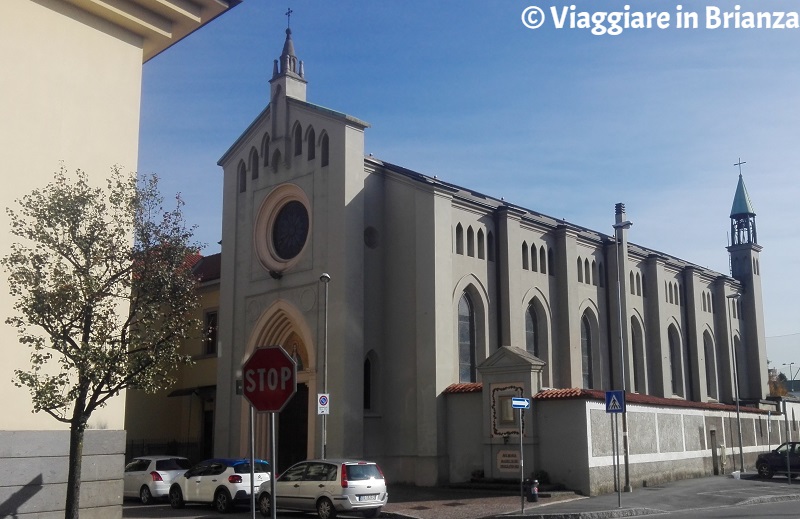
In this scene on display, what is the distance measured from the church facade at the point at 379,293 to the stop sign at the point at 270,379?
61.8ft

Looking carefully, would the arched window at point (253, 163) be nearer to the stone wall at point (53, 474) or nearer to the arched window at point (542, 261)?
the arched window at point (542, 261)

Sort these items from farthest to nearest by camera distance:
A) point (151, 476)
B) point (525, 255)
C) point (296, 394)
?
1. point (525, 255)
2. point (296, 394)
3. point (151, 476)

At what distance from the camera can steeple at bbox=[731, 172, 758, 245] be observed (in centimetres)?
5662

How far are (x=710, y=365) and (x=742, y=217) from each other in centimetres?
1289

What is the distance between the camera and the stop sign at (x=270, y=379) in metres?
8.55

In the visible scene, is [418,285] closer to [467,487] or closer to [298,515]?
[467,487]

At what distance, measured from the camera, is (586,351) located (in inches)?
1598

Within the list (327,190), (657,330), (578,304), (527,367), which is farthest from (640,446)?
(657,330)

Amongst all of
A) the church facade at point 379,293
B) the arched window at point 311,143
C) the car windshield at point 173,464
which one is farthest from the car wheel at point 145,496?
the arched window at point 311,143

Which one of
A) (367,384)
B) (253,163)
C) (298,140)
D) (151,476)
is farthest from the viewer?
(253,163)

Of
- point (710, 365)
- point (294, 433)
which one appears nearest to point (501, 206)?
point (294, 433)

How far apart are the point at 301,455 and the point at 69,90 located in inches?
860

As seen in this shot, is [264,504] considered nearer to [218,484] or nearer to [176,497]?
[218,484]

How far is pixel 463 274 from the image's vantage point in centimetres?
3303
